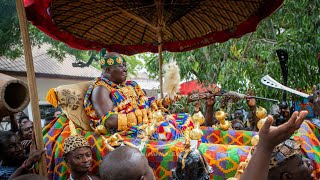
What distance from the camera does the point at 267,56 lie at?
18.9ft

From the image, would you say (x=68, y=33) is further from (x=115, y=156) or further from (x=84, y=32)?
(x=115, y=156)

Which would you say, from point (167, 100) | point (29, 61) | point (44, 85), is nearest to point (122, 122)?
point (167, 100)

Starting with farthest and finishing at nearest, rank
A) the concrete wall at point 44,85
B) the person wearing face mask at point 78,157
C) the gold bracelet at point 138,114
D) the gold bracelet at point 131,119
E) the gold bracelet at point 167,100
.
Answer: the concrete wall at point 44,85 → the gold bracelet at point 167,100 → the gold bracelet at point 138,114 → the gold bracelet at point 131,119 → the person wearing face mask at point 78,157

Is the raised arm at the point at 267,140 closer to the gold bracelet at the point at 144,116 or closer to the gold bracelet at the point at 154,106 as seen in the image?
the gold bracelet at the point at 144,116

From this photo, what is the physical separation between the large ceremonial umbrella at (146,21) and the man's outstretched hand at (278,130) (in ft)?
8.19

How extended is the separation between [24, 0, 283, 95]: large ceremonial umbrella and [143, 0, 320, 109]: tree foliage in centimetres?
169

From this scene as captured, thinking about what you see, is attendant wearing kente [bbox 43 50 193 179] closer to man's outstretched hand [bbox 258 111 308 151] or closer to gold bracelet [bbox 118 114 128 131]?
gold bracelet [bbox 118 114 128 131]

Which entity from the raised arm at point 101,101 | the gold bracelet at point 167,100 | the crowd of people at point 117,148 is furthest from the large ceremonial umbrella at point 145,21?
the raised arm at point 101,101

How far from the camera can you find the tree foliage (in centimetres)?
521

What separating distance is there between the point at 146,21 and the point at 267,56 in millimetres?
2637

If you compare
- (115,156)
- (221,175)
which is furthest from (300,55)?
(115,156)

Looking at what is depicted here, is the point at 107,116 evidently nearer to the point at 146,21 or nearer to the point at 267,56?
the point at 146,21

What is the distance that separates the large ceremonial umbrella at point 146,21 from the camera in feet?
12.0

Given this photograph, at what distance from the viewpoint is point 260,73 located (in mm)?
6090
